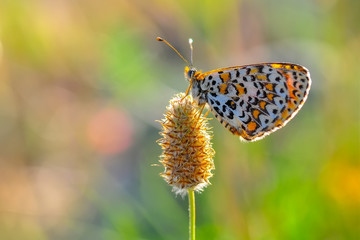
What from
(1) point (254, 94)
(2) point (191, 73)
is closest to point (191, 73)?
(2) point (191, 73)

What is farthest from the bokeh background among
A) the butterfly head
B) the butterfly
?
the butterfly head

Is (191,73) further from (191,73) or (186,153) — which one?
(186,153)

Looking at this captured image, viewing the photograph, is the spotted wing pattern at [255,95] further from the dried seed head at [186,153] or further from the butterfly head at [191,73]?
the dried seed head at [186,153]

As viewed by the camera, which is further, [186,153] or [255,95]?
[255,95]

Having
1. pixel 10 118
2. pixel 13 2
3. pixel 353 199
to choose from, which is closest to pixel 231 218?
pixel 353 199

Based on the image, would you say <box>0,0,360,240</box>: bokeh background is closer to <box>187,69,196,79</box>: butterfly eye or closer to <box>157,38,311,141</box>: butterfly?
<box>157,38,311,141</box>: butterfly

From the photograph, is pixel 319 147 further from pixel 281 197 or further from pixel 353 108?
pixel 281 197
